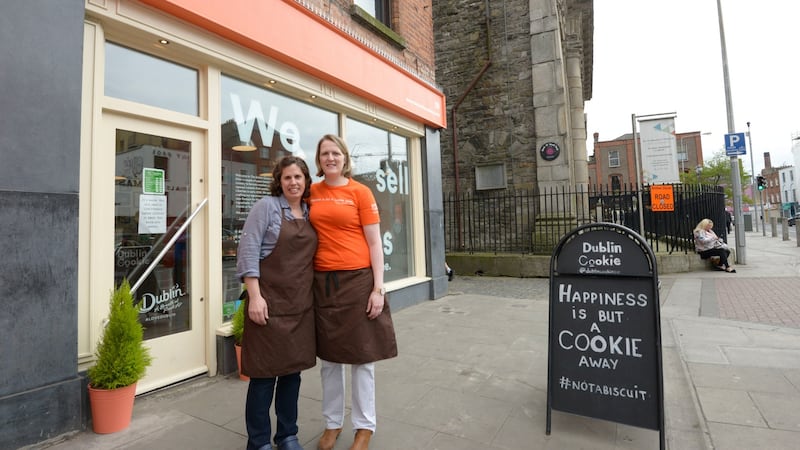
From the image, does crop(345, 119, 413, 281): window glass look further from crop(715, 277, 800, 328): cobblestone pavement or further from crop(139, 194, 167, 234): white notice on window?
crop(715, 277, 800, 328): cobblestone pavement

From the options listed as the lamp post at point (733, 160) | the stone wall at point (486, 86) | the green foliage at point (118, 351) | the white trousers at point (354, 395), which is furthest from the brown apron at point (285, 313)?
the lamp post at point (733, 160)

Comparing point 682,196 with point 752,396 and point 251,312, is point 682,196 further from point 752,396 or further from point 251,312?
point 251,312

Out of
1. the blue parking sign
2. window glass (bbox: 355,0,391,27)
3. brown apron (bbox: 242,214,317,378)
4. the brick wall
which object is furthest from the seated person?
brown apron (bbox: 242,214,317,378)

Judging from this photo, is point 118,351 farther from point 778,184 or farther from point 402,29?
point 778,184

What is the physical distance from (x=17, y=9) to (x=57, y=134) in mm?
784

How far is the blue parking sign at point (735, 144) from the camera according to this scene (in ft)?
36.9

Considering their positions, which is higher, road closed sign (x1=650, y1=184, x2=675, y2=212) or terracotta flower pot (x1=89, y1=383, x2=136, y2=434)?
road closed sign (x1=650, y1=184, x2=675, y2=212)

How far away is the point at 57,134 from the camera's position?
2762mm

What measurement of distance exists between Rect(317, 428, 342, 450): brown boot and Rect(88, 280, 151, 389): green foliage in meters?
1.40

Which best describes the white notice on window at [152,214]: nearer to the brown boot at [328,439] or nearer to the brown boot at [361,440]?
the brown boot at [328,439]

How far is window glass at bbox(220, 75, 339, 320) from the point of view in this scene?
13.9 ft

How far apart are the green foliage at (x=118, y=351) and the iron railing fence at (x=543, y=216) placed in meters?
9.20

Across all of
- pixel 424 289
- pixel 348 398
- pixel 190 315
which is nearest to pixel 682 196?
pixel 424 289

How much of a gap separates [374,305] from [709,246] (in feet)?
35.7
